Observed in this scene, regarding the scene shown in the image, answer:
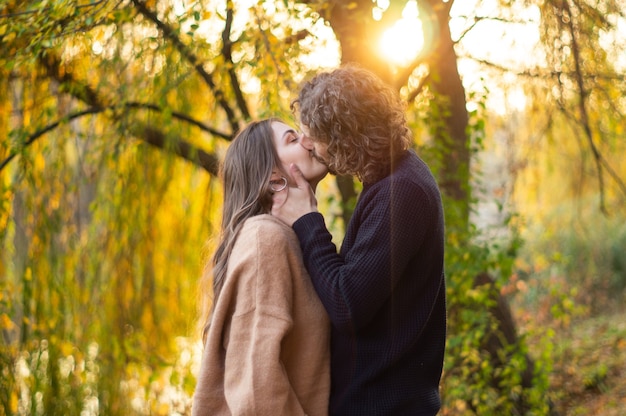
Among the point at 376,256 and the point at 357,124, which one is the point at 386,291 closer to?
the point at 376,256

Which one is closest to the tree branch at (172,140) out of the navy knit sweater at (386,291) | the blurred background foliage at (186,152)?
the blurred background foliage at (186,152)

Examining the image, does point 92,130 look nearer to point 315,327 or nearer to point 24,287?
point 24,287

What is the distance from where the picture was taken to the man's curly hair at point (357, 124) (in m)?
1.71

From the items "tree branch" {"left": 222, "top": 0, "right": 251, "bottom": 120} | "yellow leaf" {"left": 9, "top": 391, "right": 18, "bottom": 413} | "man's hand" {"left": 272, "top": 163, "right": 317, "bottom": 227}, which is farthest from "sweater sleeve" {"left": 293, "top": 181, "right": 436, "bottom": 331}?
"yellow leaf" {"left": 9, "top": 391, "right": 18, "bottom": 413}

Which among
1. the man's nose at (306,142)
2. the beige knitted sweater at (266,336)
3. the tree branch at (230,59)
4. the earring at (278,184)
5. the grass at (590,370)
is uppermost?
the tree branch at (230,59)

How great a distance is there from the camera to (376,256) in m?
1.62

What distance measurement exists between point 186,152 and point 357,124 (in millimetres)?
2129

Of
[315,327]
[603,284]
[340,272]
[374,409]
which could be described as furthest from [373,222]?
[603,284]

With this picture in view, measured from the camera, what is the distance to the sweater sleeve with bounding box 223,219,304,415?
1.62 metres

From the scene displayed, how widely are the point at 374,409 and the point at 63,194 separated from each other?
266cm

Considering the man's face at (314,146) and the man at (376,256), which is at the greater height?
the man's face at (314,146)

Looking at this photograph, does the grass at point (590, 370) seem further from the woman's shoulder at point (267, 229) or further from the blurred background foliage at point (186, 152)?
the woman's shoulder at point (267, 229)

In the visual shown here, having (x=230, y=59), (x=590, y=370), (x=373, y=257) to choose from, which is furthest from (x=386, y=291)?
(x=590, y=370)

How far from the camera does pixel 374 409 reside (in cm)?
169
